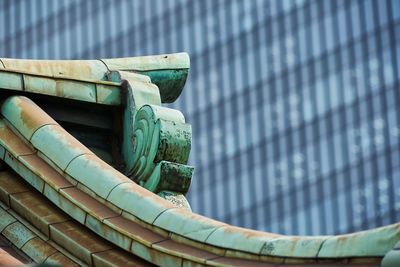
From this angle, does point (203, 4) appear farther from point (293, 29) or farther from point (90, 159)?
point (90, 159)

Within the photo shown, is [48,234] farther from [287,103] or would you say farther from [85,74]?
[287,103]

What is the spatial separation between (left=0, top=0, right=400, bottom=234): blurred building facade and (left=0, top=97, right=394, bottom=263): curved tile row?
6507 cm

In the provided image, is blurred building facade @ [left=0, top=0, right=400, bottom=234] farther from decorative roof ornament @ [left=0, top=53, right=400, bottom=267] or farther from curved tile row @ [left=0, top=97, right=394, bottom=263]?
curved tile row @ [left=0, top=97, right=394, bottom=263]

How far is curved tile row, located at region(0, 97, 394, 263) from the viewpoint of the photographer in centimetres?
880

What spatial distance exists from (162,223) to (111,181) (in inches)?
24.6

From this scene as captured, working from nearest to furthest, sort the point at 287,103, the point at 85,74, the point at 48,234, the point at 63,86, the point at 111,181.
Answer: the point at 48,234, the point at 111,181, the point at 63,86, the point at 85,74, the point at 287,103

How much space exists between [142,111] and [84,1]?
79.1m

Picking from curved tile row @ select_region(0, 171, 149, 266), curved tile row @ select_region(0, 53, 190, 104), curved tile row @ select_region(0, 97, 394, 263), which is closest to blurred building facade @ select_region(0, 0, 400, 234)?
curved tile row @ select_region(0, 53, 190, 104)

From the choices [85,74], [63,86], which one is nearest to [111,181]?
[63,86]

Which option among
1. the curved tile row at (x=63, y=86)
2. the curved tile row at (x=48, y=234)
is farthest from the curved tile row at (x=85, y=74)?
the curved tile row at (x=48, y=234)

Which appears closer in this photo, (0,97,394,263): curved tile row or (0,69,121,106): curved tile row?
(0,97,394,263): curved tile row

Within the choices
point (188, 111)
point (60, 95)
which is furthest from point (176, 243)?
point (188, 111)

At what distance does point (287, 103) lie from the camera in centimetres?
8288

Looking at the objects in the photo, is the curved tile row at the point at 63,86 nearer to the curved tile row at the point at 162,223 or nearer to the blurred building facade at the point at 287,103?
the curved tile row at the point at 162,223
